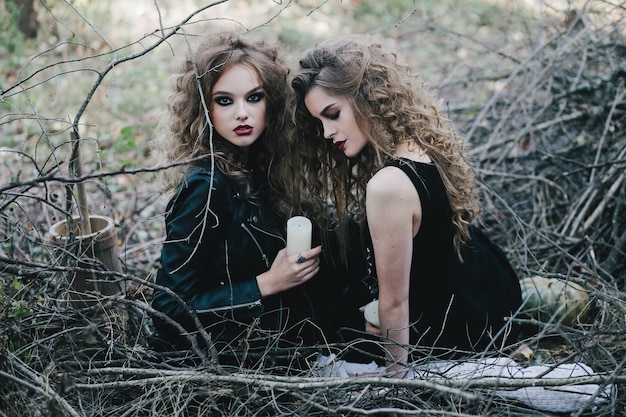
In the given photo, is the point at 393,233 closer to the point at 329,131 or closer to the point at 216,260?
the point at 329,131

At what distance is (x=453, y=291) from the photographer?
109 inches

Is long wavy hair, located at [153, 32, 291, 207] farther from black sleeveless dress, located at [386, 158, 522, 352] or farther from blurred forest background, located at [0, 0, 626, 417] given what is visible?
black sleeveless dress, located at [386, 158, 522, 352]

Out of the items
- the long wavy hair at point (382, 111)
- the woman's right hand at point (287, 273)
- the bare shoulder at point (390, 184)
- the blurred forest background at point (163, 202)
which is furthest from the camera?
the woman's right hand at point (287, 273)

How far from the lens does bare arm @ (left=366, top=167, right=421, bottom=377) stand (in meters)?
2.46

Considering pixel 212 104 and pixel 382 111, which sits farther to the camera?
pixel 212 104

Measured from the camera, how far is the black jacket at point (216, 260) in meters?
2.70

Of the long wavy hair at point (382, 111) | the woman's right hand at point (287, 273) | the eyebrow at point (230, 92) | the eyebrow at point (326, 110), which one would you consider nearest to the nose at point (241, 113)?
the eyebrow at point (230, 92)

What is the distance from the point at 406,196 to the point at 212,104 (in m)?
1.02

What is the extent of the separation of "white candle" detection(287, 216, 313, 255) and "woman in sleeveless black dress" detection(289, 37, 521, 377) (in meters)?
0.31

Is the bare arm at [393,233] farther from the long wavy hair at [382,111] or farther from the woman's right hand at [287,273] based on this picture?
the woman's right hand at [287,273]

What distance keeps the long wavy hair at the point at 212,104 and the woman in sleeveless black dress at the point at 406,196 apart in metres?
0.16

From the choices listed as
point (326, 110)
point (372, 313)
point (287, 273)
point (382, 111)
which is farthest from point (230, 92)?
point (372, 313)

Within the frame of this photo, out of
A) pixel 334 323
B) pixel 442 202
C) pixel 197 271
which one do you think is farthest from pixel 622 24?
pixel 197 271

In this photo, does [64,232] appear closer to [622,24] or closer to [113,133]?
[113,133]
